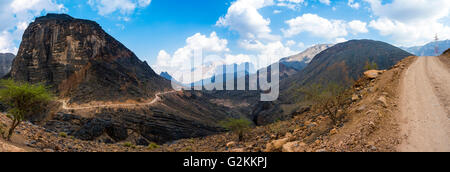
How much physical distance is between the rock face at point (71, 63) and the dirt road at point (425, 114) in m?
37.0

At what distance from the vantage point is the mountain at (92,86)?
27.0 m

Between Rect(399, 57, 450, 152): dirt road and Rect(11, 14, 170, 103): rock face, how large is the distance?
3699 cm

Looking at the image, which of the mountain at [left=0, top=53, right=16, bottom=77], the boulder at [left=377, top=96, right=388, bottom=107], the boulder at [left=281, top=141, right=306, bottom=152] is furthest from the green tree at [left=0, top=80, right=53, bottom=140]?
the mountain at [left=0, top=53, right=16, bottom=77]

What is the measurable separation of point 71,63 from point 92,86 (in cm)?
781

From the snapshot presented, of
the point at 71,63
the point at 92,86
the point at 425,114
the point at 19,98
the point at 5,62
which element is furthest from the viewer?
the point at 5,62

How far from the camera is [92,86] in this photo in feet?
109

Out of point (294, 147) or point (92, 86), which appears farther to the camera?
point (92, 86)

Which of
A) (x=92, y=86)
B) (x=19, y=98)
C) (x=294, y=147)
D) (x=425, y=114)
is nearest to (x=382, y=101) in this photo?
(x=425, y=114)

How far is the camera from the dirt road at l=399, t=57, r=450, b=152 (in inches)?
158

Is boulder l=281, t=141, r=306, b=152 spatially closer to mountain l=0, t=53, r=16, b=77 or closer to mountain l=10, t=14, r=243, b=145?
mountain l=10, t=14, r=243, b=145

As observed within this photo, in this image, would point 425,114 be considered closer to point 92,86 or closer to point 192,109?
point 92,86

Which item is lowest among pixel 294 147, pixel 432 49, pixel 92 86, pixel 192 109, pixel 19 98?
pixel 192 109

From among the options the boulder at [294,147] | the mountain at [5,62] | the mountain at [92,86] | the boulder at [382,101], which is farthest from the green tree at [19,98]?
the mountain at [5,62]

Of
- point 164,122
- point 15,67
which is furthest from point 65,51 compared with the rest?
point 164,122
